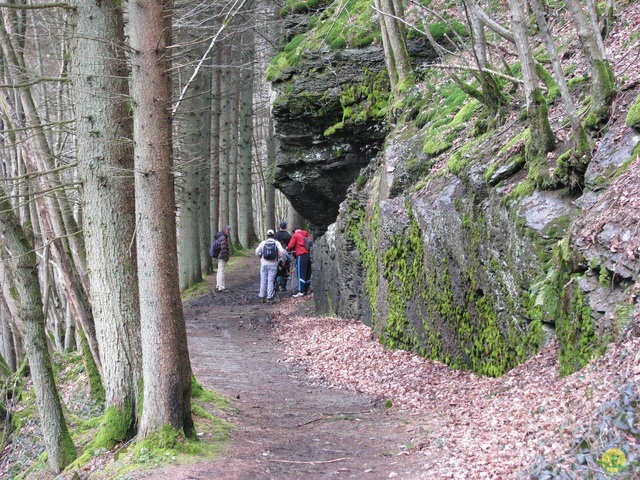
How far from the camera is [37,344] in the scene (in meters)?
8.16

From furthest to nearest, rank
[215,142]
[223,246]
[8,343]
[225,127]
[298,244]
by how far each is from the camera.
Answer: [225,127]
[215,142]
[223,246]
[298,244]
[8,343]

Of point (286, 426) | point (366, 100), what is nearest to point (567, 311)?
point (286, 426)

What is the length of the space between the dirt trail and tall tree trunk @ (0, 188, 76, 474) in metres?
2.10

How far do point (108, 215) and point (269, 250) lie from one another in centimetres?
1013

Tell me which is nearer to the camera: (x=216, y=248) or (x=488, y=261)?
(x=488, y=261)

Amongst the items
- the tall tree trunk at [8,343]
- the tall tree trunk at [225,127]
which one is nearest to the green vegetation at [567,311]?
the tall tree trunk at [8,343]

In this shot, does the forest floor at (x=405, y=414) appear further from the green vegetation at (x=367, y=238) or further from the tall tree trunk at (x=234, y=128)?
the tall tree trunk at (x=234, y=128)

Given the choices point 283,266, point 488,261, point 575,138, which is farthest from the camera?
point 283,266

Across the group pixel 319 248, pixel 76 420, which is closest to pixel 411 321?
pixel 76 420

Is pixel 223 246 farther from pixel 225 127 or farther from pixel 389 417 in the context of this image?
pixel 389 417

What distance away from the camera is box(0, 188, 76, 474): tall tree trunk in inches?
311

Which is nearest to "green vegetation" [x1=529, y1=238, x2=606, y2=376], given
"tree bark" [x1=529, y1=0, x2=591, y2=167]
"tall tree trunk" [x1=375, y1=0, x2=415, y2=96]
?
"tree bark" [x1=529, y1=0, x2=591, y2=167]

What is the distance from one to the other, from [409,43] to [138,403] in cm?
1068

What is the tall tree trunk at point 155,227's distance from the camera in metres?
6.12
